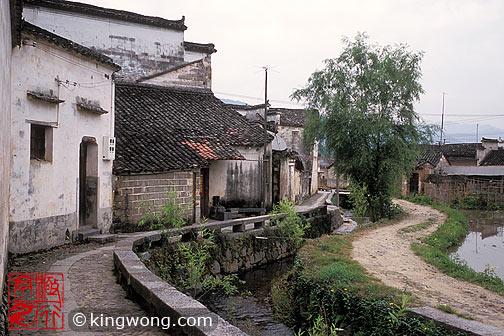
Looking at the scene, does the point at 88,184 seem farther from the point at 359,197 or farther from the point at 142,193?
the point at 359,197

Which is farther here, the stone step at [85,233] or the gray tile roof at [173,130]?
the gray tile roof at [173,130]

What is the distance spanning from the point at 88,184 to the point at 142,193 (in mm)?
2077

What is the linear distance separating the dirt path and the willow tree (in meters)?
5.69

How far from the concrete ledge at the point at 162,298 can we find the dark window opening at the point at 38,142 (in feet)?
12.3

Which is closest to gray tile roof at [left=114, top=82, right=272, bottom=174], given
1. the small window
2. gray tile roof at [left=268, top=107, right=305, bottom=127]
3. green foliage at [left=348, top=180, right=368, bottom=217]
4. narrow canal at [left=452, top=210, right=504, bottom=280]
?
the small window

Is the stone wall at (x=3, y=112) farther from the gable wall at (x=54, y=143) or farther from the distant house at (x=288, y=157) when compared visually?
the distant house at (x=288, y=157)

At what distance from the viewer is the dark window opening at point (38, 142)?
9.89m

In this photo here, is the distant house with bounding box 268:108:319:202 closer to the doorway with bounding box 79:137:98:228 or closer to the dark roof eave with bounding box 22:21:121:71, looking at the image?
the doorway with bounding box 79:137:98:228

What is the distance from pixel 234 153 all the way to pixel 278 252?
4.48 meters

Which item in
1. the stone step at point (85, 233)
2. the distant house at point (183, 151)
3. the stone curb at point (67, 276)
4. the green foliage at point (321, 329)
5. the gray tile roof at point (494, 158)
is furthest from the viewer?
the gray tile roof at point (494, 158)

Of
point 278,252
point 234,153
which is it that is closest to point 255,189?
point 234,153

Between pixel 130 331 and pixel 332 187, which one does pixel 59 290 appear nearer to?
pixel 130 331

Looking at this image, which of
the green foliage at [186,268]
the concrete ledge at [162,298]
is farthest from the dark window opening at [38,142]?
the concrete ledge at [162,298]

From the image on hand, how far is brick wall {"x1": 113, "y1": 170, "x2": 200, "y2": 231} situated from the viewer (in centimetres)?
1339
